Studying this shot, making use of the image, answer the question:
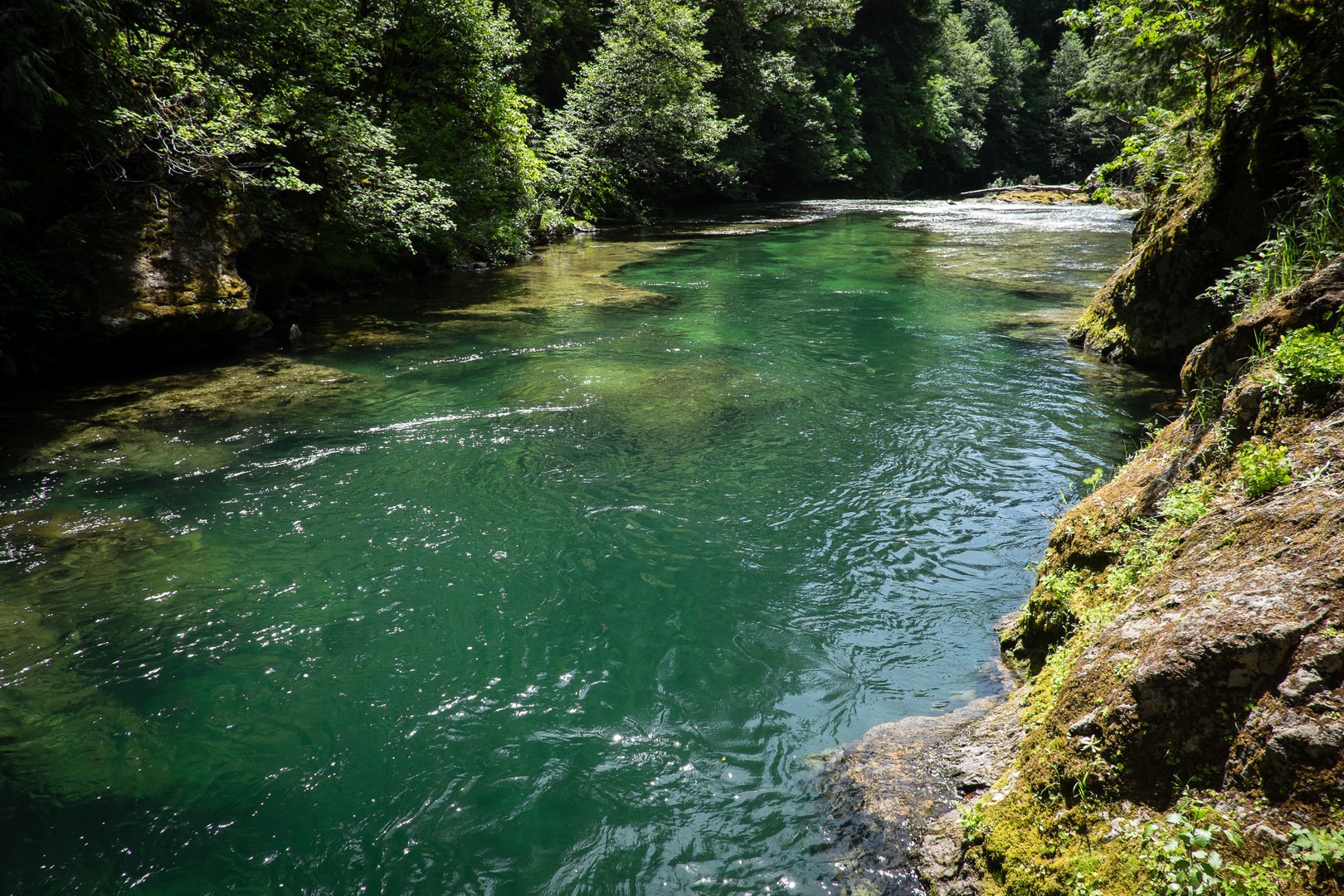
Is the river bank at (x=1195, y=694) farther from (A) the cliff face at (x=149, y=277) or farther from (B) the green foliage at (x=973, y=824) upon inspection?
(A) the cliff face at (x=149, y=277)

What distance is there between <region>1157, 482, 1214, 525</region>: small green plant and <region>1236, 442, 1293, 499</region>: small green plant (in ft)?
0.74

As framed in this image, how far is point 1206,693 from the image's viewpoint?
2377 millimetres

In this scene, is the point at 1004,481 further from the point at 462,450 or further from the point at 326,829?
the point at 326,829

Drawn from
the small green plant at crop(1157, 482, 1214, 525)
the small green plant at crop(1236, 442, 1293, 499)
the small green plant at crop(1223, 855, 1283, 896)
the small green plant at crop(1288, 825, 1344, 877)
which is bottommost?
the small green plant at crop(1223, 855, 1283, 896)

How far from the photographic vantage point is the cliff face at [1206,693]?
2.07 meters

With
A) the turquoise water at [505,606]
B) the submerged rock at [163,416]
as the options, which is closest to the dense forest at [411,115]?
the submerged rock at [163,416]

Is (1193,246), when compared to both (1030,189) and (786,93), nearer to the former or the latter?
(1030,189)

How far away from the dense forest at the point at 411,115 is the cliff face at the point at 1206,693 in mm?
3797

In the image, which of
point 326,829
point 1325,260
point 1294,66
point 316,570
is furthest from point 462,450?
point 1294,66

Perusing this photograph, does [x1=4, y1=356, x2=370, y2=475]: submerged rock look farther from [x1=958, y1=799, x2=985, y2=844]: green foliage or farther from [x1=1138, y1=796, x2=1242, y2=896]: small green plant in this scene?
[x1=1138, y1=796, x2=1242, y2=896]: small green plant

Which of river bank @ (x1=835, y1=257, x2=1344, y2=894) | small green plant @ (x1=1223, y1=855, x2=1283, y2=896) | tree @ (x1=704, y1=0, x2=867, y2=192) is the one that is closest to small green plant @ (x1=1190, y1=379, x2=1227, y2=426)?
river bank @ (x1=835, y1=257, x2=1344, y2=894)

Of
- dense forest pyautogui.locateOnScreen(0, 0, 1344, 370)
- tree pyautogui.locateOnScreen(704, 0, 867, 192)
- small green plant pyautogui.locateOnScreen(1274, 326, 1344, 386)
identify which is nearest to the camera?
small green plant pyautogui.locateOnScreen(1274, 326, 1344, 386)

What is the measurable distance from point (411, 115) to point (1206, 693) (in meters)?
17.5

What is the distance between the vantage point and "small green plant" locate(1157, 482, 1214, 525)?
3291mm
